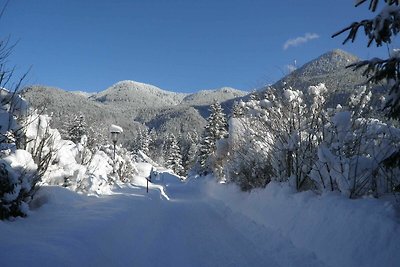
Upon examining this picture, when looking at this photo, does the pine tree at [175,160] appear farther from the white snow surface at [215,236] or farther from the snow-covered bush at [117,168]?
the white snow surface at [215,236]

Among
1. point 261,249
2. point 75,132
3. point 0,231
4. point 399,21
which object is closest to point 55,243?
point 0,231

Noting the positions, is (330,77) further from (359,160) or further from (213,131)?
(213,131)

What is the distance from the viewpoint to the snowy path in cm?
511

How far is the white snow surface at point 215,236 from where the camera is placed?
5246 millimetres

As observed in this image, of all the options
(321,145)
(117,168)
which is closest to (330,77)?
(321,145)

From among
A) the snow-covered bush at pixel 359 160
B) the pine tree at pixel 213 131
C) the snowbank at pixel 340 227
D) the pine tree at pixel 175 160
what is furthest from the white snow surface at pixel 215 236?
the pine tree at pixel 175 160

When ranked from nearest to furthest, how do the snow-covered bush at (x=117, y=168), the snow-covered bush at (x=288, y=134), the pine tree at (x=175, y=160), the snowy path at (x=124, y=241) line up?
the snowy path at (x=124, y=241) → the snow-covered bush at (x=288, y=134) → the snow-covered bush at (x=117, y=168) → the pine tree at (x=175, y=160)

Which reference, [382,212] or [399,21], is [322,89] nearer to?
[382,212]

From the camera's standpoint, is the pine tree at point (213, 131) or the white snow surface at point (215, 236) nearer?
the white snow surface at point (215, 236)

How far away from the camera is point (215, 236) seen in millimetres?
9695

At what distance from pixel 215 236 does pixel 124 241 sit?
2763 millimetres

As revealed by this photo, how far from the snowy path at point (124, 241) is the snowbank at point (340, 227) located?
339 mm

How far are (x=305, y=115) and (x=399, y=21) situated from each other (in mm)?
7345

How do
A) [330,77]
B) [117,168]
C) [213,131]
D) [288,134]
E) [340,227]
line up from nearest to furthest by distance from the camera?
1. [340,227]
2. [288,134]
3. [330,77]
4. [117,168]
5. [213,131]
